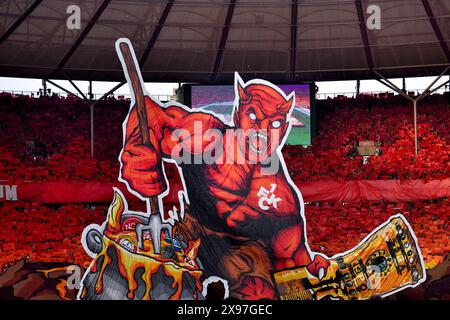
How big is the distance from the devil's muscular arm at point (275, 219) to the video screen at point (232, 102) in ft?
Result: 20.7

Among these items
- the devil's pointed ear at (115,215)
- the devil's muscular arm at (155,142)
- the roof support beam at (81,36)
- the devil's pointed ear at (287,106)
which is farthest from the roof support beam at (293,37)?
the devil's pointed ear at (115,215)

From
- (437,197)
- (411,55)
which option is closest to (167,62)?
(411,55)

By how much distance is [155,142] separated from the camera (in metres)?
17.8

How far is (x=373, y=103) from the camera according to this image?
27.6 metres

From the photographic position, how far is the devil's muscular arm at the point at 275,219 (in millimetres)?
17719

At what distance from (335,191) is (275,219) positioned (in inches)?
157

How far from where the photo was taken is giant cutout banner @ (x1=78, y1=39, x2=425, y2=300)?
17.5 m

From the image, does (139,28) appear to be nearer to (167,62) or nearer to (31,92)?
(167,62)

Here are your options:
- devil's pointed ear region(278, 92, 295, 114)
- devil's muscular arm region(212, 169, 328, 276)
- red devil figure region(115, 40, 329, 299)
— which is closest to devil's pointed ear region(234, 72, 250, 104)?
red devil figure region(115, 40, 329, 299)

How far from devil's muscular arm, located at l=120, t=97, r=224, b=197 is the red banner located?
3.07m

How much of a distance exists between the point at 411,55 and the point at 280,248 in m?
8.94

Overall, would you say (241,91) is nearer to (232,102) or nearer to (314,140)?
(232,102)

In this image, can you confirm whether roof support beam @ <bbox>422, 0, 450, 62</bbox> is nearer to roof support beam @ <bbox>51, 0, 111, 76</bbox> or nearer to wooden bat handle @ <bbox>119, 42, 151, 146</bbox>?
wooden bat handle @ <bbox>119, 42, 151, 146</bbox>
